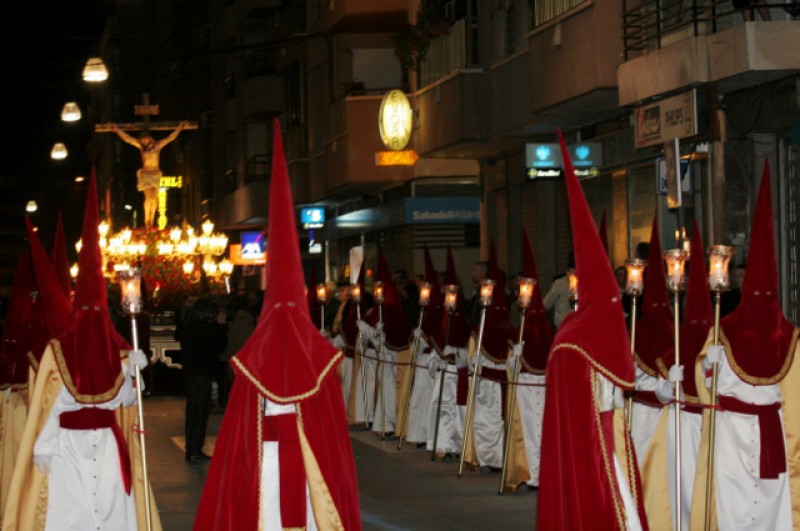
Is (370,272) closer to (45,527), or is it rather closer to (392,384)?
(392,384)

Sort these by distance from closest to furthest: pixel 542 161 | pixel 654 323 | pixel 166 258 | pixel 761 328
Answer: pixel 761 328 < pixel 654 323 < pixel 542 161 < pixel 166 258

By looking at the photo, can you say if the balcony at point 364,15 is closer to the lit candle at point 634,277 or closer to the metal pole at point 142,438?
the lit candle at point 634,277

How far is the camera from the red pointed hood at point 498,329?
17125 millimetres

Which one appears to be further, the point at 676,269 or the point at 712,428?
the point at 676,269

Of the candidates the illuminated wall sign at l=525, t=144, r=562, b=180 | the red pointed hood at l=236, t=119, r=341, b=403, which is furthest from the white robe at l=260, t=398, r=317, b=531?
the illuminated wall sign at l=525, t=144, r=562, b=180

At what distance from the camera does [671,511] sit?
40.4 feet

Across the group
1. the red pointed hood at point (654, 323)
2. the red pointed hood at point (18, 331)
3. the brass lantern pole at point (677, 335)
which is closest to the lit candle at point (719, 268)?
the brass lantern pole at point (677, 335)

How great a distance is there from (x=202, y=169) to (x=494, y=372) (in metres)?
52.1

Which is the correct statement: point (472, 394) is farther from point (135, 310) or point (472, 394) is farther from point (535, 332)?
point (135, 310)

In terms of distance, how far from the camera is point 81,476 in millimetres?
10867

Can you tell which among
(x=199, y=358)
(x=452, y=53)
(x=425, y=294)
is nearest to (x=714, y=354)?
(x=425, y=294)

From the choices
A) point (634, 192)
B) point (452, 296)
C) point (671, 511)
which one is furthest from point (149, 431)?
point (671, 511)

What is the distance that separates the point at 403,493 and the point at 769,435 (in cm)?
507

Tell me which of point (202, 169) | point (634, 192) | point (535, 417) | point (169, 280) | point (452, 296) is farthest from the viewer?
point (202, 169)
